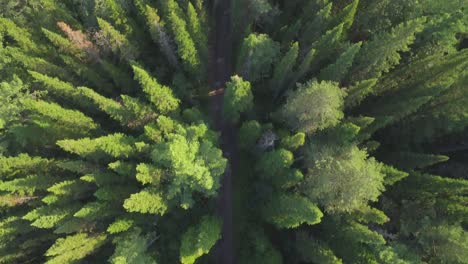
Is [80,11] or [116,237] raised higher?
[80,11]

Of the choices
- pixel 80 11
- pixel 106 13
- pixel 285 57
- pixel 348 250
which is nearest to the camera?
pixel 348 250

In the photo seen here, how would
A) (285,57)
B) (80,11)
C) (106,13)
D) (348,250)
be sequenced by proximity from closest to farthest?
1. (348,250)
2. (285,57)
3. (106,13)
4. (80,11)

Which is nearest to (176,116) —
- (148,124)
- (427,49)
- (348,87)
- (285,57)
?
(148,124)

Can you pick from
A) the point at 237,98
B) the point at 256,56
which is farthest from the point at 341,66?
the point at 237,98

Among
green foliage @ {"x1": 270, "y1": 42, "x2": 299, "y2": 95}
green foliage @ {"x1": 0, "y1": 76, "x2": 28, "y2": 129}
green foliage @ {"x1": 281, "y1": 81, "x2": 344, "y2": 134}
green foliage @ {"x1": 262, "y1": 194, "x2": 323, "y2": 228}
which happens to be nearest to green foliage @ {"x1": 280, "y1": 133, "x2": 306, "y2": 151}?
green foliage @ {"x1": 281, "y1": 81, "x2": 344, "y2": 134}

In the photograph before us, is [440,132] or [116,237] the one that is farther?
[440,132]

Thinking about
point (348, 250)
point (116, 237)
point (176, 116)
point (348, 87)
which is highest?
point (176, 116)

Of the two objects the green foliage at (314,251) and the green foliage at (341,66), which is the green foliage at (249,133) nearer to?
the green foliage at (341,66)

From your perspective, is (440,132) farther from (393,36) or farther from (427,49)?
(393,36)
